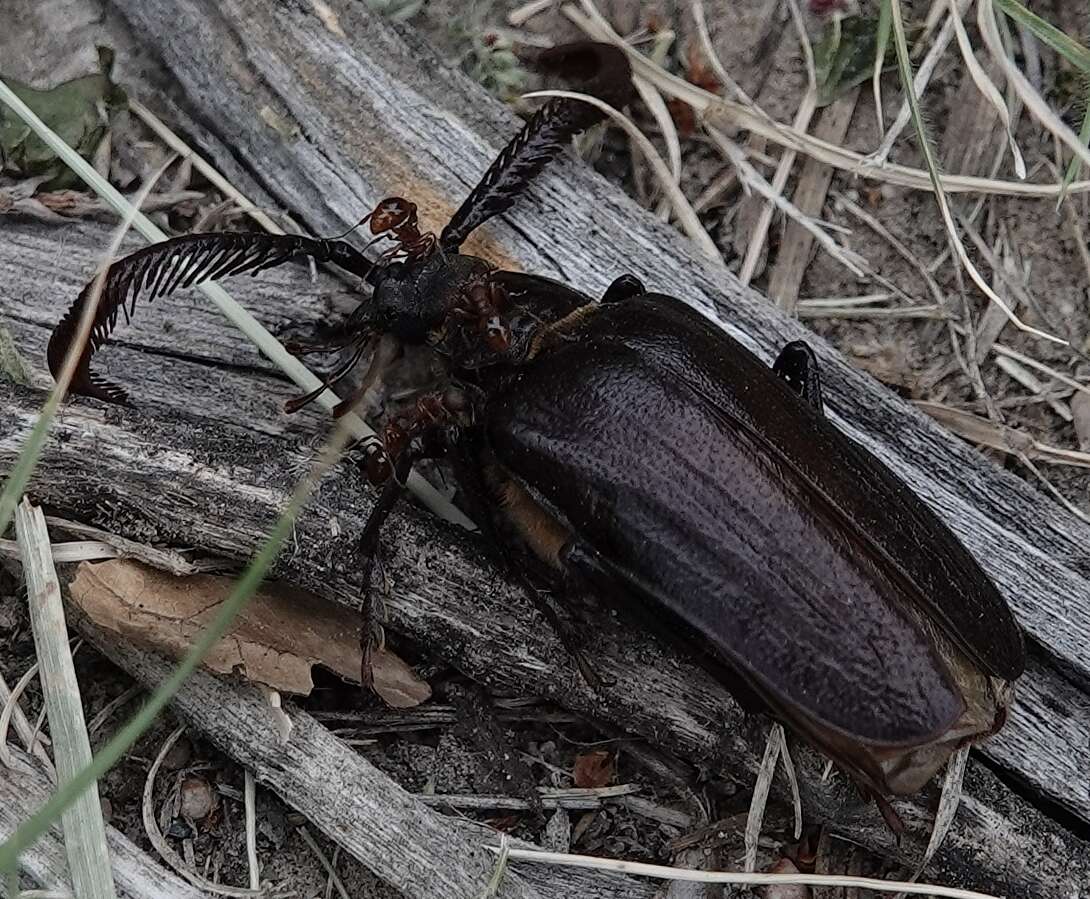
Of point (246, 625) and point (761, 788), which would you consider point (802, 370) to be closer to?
point (761, 788)

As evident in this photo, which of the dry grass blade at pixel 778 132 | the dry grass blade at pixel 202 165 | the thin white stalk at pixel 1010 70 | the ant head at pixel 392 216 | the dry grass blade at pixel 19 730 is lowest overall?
the dry grass blade at pixel 19 730

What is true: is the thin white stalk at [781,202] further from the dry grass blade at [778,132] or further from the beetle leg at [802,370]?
the beetle leg at [802,370]

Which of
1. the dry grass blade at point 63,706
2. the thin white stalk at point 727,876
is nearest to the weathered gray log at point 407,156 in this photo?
the thin white stalk at point 727,876

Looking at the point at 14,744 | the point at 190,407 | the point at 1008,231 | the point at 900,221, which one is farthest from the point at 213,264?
the point at 1008,231

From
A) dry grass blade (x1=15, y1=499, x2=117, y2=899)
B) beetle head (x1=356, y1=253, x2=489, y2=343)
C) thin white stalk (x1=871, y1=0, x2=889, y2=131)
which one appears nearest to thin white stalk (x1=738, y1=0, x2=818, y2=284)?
thin white stalk (x1=871, y1=0, x2=889, y2=131)

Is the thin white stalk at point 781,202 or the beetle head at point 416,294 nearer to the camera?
the beetle head at point 416,294

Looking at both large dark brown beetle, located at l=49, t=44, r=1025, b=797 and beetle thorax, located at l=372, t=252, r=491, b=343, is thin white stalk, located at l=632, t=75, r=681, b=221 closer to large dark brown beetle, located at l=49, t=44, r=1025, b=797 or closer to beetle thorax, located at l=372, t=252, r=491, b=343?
large dark brown beetle, located at l=49, t=44, r=1025, b=797

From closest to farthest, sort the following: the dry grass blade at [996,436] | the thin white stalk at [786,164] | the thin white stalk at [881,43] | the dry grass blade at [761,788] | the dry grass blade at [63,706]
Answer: the dry grass blade at [63,706] → the dry grass blade at [761,788] → the thin white stalk at [881,43] → the dry grass blade at [996,436] → the thin white stalk at [786,164]
